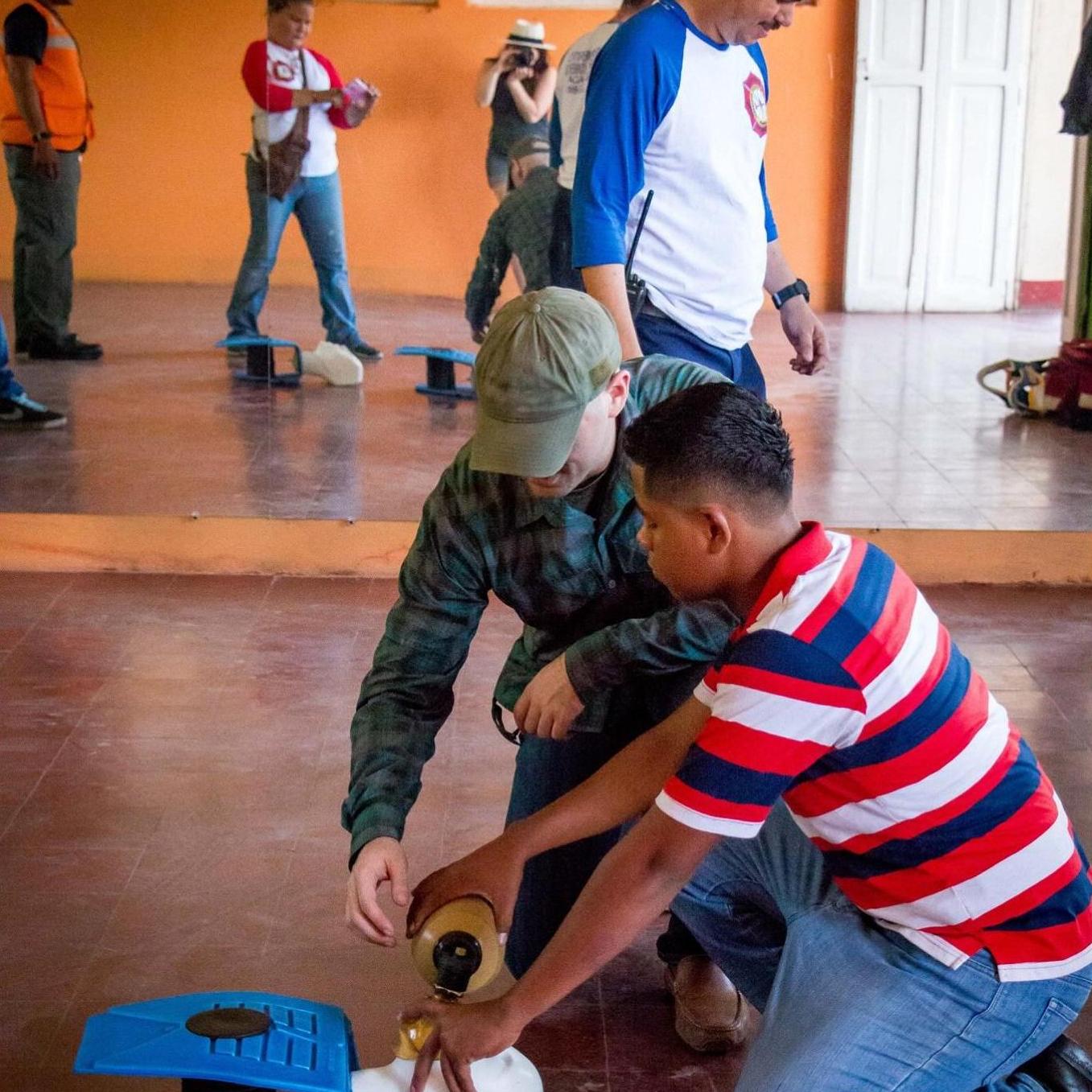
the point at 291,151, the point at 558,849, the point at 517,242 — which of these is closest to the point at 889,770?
the point at 558,849

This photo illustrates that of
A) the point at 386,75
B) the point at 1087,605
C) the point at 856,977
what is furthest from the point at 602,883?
the point at 386,75

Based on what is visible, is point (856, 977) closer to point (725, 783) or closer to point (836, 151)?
point (725, 783)

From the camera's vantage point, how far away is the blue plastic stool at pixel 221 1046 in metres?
1.53

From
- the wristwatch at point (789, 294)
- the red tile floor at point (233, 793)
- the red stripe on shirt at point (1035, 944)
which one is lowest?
the red tile floor at point (233, 793)

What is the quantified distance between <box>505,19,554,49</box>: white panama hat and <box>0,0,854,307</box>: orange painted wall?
1.6 inches

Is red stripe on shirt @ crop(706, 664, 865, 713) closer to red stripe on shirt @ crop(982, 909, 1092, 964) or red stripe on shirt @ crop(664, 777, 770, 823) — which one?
red stripe on shirt @ crop(664, 777, 770, 823)

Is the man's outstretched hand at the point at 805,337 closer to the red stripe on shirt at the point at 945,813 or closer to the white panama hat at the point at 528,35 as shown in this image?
the red stripe on shirt at the point at 945,813

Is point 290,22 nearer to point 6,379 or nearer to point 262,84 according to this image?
point 262,84

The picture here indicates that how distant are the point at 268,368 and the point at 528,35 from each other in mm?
1487

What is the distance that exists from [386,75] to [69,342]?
1782 millimetres

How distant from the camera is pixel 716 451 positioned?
4.97ft

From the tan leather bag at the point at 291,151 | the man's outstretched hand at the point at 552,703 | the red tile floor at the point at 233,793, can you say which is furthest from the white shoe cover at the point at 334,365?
the man's outstretched hand at the point at 552,703

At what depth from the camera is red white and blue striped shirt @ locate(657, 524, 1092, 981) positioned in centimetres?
147

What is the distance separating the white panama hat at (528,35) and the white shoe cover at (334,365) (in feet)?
4.10
